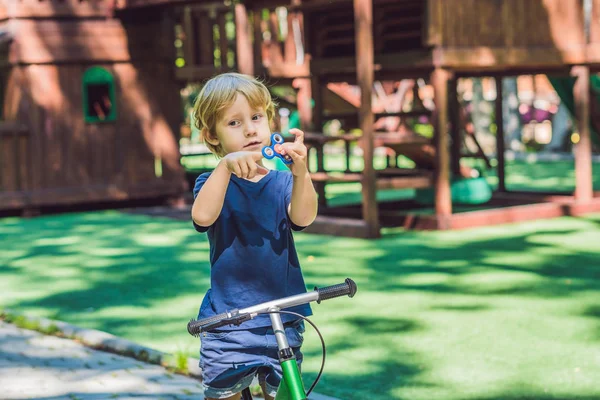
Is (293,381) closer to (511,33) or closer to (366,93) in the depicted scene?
(366,93)

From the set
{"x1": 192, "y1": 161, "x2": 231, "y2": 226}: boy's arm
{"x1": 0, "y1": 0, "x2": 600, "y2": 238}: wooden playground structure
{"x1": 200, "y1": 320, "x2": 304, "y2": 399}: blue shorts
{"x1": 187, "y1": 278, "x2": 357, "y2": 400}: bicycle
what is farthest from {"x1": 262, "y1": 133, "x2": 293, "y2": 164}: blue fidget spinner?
{"x1": 0, "y1": 0, "x2": 600, "y2": 238}: wooden playground structure

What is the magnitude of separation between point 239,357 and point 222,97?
0.80 m

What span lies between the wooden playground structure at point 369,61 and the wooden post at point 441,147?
0.5 inches

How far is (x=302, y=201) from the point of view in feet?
10.4

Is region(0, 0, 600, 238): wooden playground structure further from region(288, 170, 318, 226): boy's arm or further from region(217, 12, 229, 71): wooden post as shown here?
region(288, 170, 318, 226): boy's arm

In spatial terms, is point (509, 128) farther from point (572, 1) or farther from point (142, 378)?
point (142, 378)

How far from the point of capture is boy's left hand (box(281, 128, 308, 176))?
2.80 meters

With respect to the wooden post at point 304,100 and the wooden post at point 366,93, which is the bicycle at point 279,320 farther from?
the wooden post at point 304,100

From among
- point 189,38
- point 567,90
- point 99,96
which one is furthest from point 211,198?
point 99,96

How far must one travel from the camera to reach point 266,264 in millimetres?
3279

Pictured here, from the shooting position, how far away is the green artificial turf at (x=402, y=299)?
18.2ft

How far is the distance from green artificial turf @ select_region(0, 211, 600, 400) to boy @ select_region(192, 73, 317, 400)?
2.00 meters

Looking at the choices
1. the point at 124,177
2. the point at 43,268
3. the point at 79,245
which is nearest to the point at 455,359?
the point at 43,268

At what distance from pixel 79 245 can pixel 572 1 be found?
704 cm
